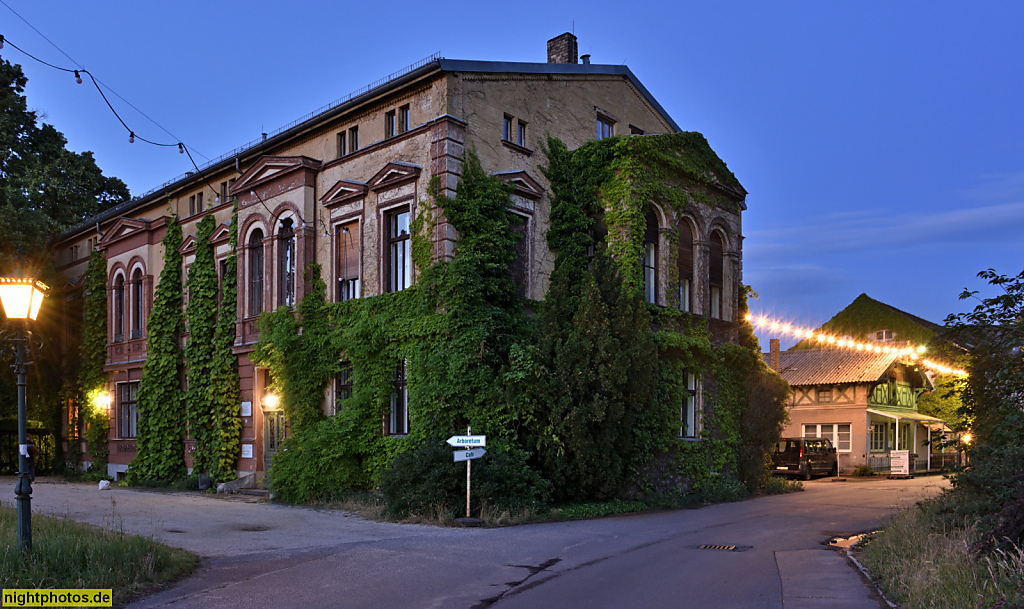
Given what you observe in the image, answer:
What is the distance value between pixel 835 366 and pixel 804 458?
28.6 ft

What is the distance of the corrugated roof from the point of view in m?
40.2

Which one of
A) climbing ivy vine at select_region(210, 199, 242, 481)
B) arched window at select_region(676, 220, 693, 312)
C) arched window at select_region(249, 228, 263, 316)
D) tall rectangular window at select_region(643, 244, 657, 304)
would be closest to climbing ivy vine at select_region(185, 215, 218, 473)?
climbing ivy vine at select_region(210, 199, 242, 481)

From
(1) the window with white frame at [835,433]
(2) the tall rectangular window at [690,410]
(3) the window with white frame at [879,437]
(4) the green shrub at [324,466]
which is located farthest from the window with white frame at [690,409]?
(3) the window with white frame at [879,437]

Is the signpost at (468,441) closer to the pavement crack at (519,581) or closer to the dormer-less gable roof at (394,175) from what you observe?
the pavement crack at (519,581)

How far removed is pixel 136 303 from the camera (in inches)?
1204

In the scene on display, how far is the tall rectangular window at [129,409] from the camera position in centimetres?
3000

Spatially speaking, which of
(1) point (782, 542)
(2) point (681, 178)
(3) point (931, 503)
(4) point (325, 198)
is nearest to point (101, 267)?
(4) point (325, 198)

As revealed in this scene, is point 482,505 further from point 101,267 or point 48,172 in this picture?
point 48,172

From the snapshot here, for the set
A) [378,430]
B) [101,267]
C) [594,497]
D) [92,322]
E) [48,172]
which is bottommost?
[594,497]

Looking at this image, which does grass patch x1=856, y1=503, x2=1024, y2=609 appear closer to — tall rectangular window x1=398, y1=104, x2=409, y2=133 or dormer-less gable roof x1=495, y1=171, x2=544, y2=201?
dormer-less gable roof x1=495, y1=171, x2=544, y2=201

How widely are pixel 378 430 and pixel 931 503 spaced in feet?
40.5

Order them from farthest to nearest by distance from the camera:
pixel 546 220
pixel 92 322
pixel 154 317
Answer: pixel 92 322 → pixel 154 317 → pixel 546 220

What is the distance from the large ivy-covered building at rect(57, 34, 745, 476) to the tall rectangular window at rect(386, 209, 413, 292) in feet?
0.12

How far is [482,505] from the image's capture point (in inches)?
642
